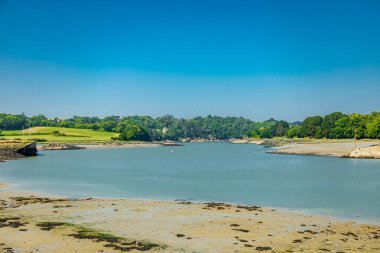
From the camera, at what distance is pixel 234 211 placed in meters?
31.6

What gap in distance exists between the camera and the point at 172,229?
25391 mm

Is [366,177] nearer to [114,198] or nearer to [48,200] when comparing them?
[114,198]

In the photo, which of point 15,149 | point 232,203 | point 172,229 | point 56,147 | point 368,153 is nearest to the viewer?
point 172,229

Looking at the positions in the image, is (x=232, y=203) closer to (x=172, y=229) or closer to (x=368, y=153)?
(x=172, y=229)

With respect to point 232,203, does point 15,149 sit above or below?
above

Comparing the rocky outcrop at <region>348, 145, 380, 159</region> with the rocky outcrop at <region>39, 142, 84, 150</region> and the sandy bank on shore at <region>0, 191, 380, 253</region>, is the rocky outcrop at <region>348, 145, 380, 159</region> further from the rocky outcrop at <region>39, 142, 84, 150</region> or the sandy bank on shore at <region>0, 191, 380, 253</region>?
the rocky outcrop at <region>39, 142, 84, 150</region>

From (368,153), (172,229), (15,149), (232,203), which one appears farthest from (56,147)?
(172,229)

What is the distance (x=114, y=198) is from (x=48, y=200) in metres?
5.90

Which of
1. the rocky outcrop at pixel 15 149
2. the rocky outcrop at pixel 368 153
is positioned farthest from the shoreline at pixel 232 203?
the rocky outcrop at pixel 368 153

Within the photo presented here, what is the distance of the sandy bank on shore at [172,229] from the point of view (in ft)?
69.2

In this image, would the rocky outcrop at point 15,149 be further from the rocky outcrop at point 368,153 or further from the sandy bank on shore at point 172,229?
the rocky outcrop at point 368,153

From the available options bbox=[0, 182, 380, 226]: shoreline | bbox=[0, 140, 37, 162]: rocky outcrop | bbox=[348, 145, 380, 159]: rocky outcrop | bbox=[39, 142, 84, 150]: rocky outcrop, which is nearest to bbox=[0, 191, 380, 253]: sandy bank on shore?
bbox=[0, 182, 380, 226]: shoreline

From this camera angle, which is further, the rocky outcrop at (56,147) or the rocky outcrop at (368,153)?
the rocky outcrop at (56,147)

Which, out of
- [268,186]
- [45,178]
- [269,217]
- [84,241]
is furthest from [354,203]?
[45,178]
